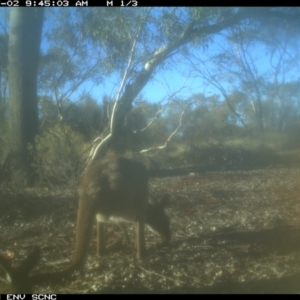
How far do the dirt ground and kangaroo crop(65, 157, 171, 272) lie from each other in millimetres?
170

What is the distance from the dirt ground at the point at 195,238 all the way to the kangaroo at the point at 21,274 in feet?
0.50

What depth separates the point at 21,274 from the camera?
4117mm

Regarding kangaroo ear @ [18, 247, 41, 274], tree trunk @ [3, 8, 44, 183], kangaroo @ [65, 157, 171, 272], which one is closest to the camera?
kangaroo ear @ [18, 247, 41, 274]

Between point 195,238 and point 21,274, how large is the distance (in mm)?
2155

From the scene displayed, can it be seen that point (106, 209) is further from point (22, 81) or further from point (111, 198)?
point (22, 81)

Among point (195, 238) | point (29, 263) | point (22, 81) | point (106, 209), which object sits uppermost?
point (22, 81)

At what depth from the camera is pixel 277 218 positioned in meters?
5.43

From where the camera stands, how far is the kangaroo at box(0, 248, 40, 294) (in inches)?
162

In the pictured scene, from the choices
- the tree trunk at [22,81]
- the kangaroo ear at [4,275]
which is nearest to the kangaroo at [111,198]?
the kangaroo ear at [4,275]

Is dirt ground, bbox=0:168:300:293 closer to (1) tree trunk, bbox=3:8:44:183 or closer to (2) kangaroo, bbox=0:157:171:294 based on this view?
(2) kangaroo, bbox=0:157:171:294

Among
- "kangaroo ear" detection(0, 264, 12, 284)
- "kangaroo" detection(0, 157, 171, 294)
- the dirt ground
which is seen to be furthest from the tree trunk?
"kangaroo ear" detection(0, 264, 12, 284)

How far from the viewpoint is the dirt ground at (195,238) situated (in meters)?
4.46

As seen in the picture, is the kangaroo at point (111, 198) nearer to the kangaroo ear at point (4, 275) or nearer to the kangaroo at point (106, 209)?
the kangaroo at point (106, 209)

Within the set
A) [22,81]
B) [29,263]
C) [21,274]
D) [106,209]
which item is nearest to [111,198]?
[106,209]
